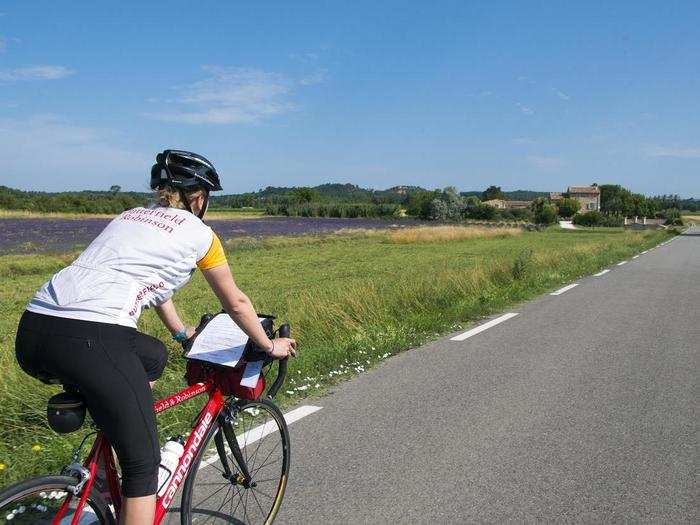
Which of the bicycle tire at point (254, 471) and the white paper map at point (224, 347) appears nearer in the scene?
the white paper map at point (224, 347)

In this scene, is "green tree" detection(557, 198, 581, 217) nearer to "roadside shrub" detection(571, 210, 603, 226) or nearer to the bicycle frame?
"roadside shrub" detection(571, 210, 603, 226)

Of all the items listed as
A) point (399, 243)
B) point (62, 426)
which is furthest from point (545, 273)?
point (399, 243)

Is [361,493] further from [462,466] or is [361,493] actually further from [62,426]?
[62,426]

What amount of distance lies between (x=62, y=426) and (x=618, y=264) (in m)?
21.6

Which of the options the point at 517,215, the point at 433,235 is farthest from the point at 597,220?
the point at 433,235

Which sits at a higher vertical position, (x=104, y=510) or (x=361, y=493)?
(x=104, y=510)

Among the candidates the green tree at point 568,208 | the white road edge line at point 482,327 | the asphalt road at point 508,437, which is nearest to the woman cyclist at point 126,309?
the asphalt road at point 508,437

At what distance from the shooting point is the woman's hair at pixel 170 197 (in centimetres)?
236

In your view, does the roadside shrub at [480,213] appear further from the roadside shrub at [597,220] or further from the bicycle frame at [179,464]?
the bicycle frame at [179,464]

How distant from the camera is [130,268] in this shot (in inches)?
84.8

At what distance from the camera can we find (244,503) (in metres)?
3.00

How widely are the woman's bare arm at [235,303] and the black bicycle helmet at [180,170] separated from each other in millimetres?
367

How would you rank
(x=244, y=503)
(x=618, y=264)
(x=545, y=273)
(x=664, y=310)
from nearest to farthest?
(x=244, y=503), (x=664, y=310), (x=545, y=273), (x=618, y=264)

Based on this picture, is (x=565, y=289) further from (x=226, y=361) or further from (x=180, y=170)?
(x=180, y=170)
